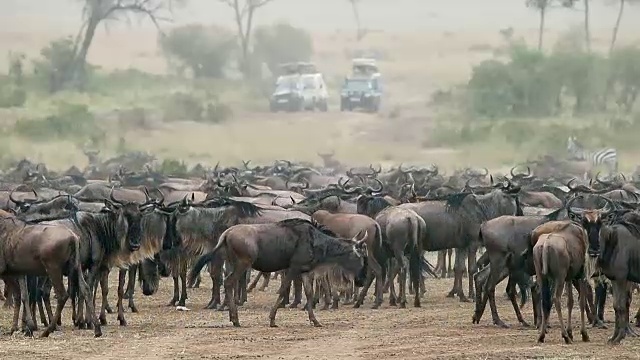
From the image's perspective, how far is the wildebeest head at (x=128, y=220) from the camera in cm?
1485

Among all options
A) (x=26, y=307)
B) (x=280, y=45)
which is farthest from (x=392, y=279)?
(x=280, y=45)

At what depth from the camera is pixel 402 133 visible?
52.2m

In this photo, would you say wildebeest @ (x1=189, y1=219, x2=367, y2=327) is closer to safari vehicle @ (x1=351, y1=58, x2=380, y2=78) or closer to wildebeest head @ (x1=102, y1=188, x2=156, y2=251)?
wildebeest head @ (x1=102, y1=188, x2=156, y2=251)

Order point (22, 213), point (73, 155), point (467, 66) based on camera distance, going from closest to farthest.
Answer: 1. point (22, 213)
2. point (73, 155)
3. point (467, 66)

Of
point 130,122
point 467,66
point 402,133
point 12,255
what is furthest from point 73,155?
point 467,66

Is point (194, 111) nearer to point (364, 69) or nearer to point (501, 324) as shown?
point (364, 69)

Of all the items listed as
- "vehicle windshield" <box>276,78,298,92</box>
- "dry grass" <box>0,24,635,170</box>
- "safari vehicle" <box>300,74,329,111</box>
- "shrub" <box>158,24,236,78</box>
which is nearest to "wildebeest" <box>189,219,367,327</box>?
"dry grass" <box>0,24,635,170</box>

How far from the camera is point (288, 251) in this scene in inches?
597

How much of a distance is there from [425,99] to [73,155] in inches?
1007

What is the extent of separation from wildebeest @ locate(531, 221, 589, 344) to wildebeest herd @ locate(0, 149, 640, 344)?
0.5 inches

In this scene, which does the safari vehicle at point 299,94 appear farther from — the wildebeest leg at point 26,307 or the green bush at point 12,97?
the wildebeest leg at point 26,307

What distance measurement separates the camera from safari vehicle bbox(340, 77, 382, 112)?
5747 centimetres

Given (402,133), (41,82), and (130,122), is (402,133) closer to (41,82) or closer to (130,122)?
(130,122)

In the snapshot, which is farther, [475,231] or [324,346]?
[475,231]
